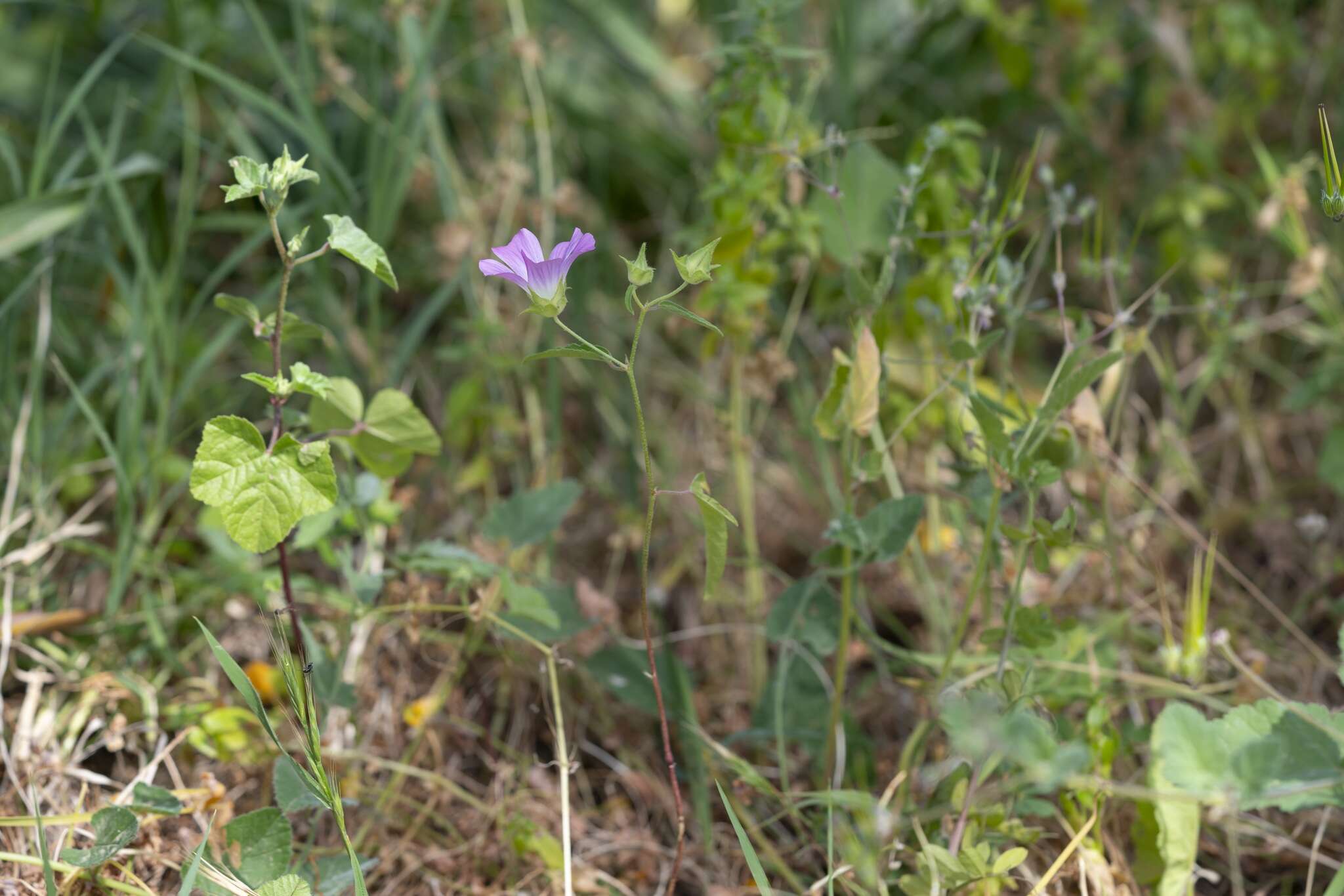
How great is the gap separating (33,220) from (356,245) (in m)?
1.06

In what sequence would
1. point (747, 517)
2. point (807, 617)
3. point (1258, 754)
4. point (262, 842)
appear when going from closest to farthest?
point (1258, 754) → point (262, 842) → point (807, 617) → point (747, 517)

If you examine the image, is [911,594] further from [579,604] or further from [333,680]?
[333,680]

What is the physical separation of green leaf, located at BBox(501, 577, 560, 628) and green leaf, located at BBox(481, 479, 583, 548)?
17cm

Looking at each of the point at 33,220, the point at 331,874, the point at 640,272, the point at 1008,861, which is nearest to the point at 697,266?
the point at 640,272

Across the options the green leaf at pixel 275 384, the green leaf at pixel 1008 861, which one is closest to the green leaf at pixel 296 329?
the green leaf at pixel 275 384

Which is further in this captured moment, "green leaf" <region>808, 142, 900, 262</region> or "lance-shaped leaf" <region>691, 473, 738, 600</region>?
"green leaf" <region>808, 142, 900, 262</region>

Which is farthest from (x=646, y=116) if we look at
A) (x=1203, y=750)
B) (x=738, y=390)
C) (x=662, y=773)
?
(x=1203, y=750)

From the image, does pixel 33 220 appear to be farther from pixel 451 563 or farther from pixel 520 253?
pixel 520 253

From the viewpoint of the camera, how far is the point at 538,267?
116cm

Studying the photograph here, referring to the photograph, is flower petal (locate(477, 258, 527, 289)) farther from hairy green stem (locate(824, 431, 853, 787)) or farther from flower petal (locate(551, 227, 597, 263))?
hairy green stem (locate(824, 431, 853, 787))

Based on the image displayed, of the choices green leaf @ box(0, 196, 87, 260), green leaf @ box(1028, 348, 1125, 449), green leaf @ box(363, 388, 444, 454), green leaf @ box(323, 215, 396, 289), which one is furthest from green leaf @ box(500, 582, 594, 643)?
green leaf @ box(0, 196, 87, 260)

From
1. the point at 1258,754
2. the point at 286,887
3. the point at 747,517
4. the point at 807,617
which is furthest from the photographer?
the point at 747,517

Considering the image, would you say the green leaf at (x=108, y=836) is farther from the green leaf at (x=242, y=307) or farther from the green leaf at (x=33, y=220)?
the green leaf at (x=33, y=220)

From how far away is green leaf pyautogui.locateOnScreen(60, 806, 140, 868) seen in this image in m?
1.29
